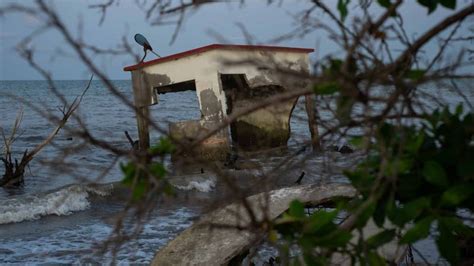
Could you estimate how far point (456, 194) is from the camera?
5.20 ft

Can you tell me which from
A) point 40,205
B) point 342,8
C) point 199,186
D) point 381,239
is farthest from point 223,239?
point 199,186

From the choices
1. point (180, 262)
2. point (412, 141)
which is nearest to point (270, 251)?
point (180, 262)

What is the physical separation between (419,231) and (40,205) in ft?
28.8

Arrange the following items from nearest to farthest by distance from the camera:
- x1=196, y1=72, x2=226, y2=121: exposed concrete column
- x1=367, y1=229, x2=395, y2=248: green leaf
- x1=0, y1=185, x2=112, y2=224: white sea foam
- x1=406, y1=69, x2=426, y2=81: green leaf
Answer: x1=406, y1=69, x2=426, y2=81: green leaf, x1=367, y1=229, x2=395, y2=248: green leaf, x1=0, y1=185, x2=112, y2=224: white sea foam, x1=196, y1=72, x2=226, y2=121: exposed concrete column

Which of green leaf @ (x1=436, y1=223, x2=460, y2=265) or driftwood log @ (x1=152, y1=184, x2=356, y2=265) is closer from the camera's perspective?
green leaf @ (x1=436, y1=223, x2=460, y2=265)

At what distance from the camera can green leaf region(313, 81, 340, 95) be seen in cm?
137

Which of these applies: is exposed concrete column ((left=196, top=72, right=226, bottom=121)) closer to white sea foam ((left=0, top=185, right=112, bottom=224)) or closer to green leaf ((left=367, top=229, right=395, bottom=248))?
white sea foam ((left=0, top=185, right=112, bottom=224))

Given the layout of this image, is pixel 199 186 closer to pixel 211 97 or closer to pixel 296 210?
pixel 211 97

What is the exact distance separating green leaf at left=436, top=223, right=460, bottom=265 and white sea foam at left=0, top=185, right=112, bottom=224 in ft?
24.8

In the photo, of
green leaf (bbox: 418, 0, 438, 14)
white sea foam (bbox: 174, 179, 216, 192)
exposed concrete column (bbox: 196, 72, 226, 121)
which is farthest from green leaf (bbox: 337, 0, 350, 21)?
exposed concrete column (bbox: 196, 72, 226, 121)

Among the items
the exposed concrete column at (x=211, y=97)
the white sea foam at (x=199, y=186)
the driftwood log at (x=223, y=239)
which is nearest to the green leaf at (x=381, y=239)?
the driftwood log at (x=223, y=239)

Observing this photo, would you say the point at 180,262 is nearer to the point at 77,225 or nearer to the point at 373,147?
the point at 373,147

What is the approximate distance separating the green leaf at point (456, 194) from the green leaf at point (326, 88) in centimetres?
48

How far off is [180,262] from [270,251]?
2.11 meters
